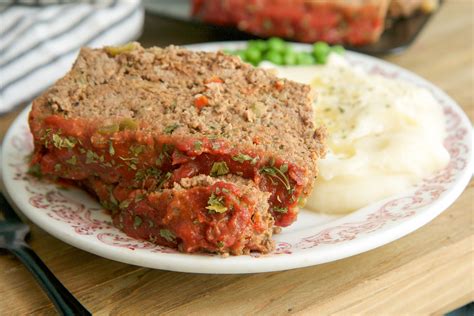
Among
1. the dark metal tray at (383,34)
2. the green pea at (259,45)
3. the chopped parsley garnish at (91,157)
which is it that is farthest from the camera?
the dark metal tray at (383,34)

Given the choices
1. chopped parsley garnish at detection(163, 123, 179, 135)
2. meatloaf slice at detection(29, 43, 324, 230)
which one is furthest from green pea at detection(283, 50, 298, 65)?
chopped parsley garnish at detection(163, 123, 179, 135)

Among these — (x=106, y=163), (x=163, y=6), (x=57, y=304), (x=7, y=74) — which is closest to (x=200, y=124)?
(x=106, y=163)

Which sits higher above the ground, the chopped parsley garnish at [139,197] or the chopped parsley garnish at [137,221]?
the chopped parsley garnish at [139,197]

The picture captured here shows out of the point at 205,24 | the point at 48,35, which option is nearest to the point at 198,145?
the point at 48,35

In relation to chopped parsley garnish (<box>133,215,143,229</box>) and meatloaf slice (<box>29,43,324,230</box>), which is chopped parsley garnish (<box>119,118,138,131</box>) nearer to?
meatloaf slice (<box>29,43,324,230</box>)

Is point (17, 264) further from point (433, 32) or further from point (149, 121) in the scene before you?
point (433, 32)

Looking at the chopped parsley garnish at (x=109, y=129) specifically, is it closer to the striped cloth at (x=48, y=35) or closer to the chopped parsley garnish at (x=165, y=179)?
the chopped parsley garnish at (x=165, y=179)

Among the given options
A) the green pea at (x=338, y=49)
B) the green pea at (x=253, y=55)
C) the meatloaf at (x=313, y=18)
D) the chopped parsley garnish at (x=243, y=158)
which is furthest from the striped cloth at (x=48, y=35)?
the chopped parsley garnish at (x=243, y=158)
